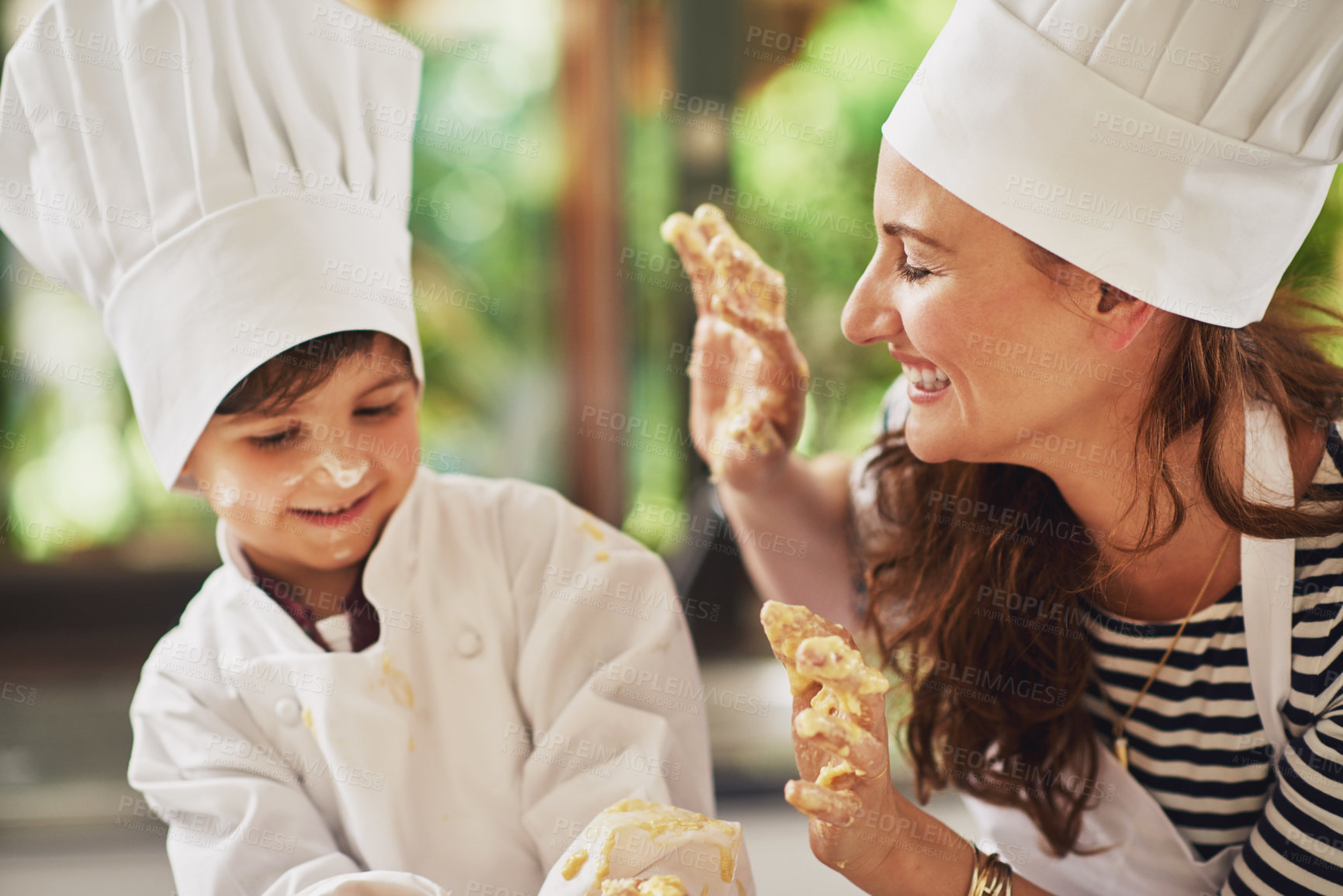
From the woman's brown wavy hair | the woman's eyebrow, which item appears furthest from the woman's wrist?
the woman's eyebrow

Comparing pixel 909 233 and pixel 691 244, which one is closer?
pixel 909 233

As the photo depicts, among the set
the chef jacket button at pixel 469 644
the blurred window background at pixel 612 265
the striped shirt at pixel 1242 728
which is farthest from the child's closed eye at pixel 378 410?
Answer: the striped shirt at pixel 1242 728

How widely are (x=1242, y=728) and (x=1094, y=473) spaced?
27 centimetres

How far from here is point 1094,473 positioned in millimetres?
819

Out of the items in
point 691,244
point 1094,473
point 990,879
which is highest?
point 691,244

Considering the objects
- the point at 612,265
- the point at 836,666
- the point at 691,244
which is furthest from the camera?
the point at 612,265

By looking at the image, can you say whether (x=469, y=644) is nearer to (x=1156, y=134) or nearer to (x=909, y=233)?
(x=909, y=233)

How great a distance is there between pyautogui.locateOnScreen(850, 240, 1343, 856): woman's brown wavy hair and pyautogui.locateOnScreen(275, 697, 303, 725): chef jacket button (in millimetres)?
560

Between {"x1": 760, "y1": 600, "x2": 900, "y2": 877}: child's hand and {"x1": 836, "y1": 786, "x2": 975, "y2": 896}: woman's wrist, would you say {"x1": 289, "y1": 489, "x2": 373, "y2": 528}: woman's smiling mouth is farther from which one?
{"x1": 836, "y1": 786, "x2": 975, "y2": 896}: woman's wrist

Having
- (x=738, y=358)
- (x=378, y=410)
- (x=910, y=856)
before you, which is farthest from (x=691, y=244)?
(x=910, y=856)

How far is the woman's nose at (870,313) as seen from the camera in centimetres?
76

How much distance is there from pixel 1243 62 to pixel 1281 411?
31 cm

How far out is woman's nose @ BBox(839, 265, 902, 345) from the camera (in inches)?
29.9

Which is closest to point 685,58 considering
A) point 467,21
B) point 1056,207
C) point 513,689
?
point 467,21
